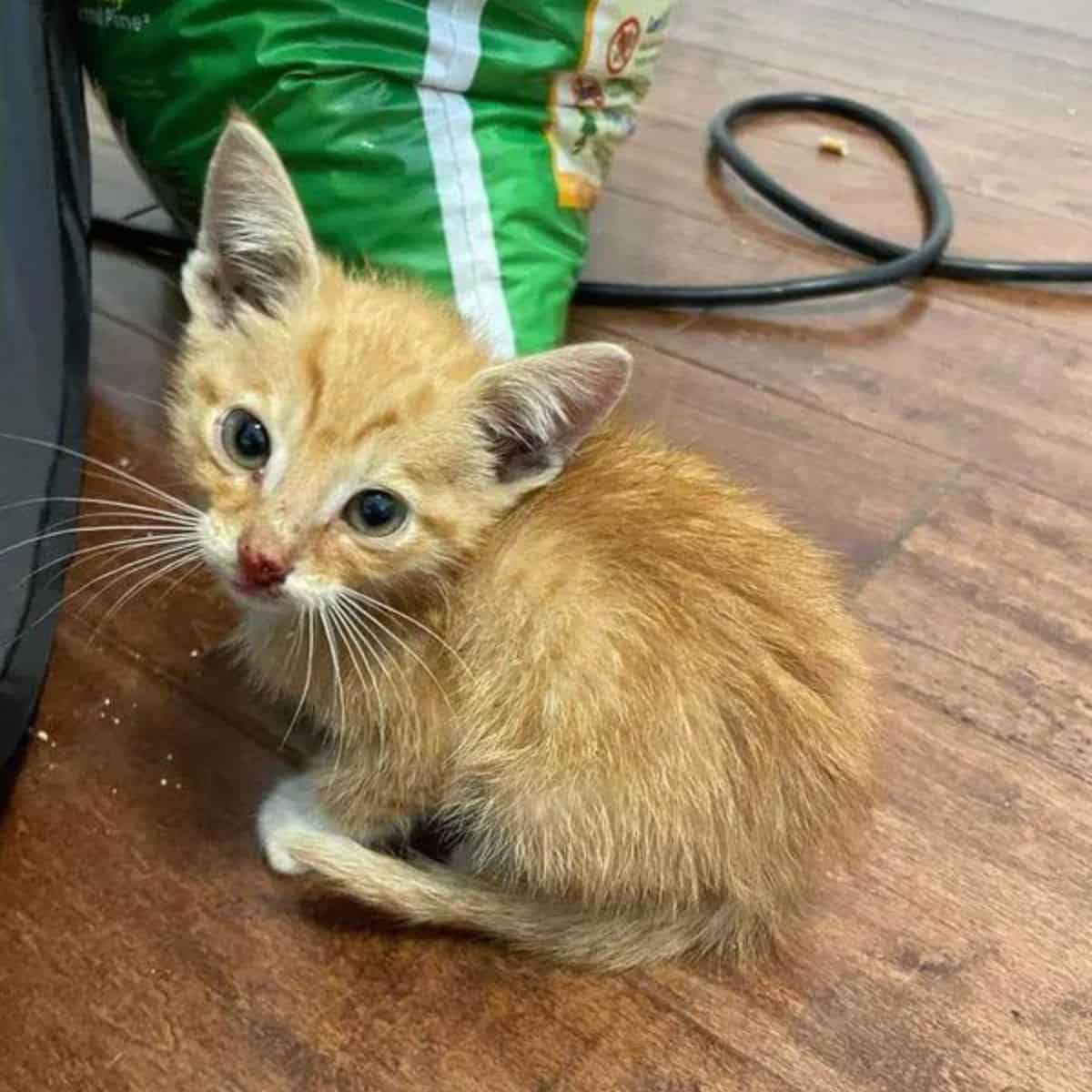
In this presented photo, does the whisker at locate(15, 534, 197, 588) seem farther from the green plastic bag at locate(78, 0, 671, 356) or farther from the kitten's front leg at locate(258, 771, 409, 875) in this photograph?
the green plastic bag at locate(78, 0, 671, 356)

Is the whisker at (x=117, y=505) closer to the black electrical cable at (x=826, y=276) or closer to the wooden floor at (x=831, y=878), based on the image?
the wooden floor at (x=831, y=878)

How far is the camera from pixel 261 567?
2.55ft

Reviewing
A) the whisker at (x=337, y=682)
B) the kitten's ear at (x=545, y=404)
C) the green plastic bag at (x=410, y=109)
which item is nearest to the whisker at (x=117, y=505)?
the whisker at (x=337, y=682)

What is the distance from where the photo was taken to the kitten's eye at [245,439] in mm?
816

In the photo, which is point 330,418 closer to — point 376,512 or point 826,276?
point 376,512

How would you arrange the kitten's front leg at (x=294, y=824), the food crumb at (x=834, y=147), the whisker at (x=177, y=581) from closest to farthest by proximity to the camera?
the kitten's front leg at (x=294, y=824) < the whisker at (x=177, y=581) < the food crumb at (x=834, y=147)

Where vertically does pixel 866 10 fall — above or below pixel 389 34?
below

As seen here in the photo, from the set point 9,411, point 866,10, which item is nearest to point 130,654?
point 9,411

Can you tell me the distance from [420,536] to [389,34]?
0.59 meters

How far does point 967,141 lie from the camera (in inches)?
76.5

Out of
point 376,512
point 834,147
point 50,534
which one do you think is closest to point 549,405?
point 376,512

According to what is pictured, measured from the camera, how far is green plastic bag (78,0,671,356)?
1151mm

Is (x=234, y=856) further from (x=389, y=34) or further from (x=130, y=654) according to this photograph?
(x=389, y=34)

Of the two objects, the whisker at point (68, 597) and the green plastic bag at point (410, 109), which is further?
the green plastic bag at point (410, 109)
